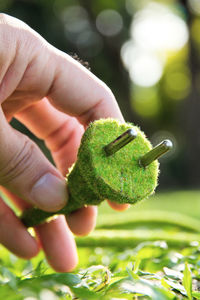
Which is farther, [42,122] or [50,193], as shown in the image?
[42,122]

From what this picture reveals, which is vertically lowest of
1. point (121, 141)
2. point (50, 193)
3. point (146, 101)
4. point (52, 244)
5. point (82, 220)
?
point (52, 244)

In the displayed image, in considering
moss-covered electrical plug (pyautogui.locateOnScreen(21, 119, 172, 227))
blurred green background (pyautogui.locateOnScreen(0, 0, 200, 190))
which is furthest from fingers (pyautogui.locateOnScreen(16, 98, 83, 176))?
blurred green background (pyautogui.locateOnScreen(0, 0, 200, 190))

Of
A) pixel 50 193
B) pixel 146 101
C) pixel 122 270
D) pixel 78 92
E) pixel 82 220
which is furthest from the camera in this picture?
pixel 146 101

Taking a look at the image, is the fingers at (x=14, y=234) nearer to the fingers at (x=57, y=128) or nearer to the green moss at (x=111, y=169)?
the fingers at (x=57, y=128)

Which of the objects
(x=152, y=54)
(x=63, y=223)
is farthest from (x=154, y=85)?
(x=63, y=223)

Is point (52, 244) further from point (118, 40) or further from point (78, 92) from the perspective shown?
point (118, 40)

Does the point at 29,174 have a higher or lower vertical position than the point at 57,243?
higher

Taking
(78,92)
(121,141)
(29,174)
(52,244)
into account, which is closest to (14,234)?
(52,244)
